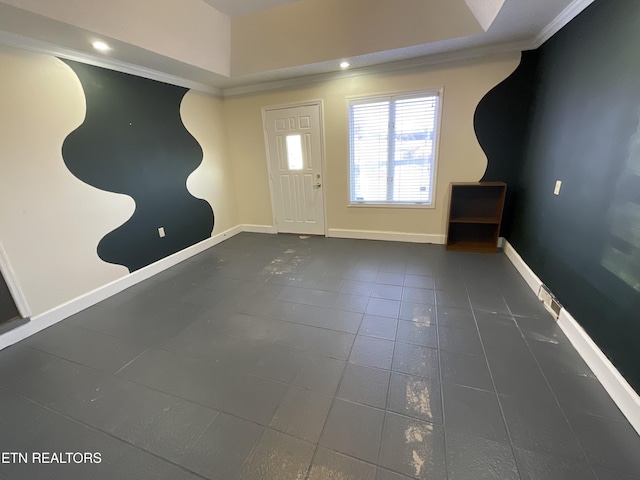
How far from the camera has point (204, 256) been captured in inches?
162

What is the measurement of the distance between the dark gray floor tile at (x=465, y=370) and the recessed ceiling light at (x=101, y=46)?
12.9 feet

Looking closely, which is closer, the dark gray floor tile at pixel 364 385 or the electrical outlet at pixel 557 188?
the dark gray floor tile at pixel 364 385

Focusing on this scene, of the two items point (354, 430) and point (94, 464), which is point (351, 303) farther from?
point (94, 464)

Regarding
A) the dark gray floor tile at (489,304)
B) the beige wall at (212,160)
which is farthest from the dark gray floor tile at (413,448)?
the beige wall at (212,160)

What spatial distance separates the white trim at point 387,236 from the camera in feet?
13.5

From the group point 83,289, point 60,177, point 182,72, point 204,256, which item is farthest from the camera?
point 204,256

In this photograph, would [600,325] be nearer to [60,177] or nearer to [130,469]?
[130,469]

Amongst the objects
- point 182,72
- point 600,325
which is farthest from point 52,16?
point 600,325

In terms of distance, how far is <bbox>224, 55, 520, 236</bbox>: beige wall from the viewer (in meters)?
3.45

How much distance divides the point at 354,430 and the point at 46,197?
3240mm

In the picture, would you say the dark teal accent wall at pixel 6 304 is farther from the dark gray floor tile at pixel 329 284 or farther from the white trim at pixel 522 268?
the white trim at pixel 522 268

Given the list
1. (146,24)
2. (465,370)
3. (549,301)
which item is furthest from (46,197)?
(549,301)

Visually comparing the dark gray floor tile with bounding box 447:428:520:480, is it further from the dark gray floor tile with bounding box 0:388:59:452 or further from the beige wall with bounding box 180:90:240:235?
the beige wall with bounding box 180:90:240:235

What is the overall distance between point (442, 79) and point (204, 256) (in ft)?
13.4
